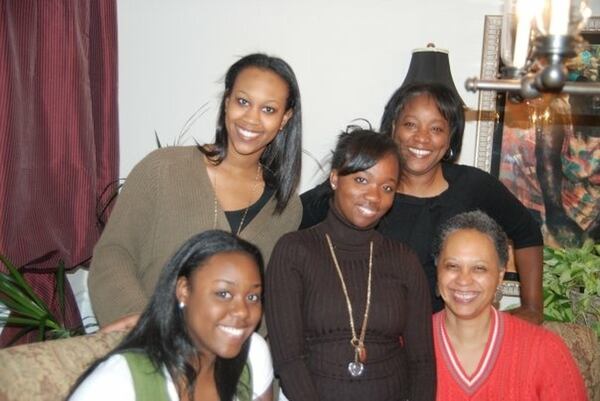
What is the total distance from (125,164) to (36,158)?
87 centimetres

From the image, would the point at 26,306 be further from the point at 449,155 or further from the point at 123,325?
the point at 449,155

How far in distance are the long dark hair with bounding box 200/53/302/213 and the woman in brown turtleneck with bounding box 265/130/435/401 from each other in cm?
27

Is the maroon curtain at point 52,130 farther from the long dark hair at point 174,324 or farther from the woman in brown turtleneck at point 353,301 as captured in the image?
the woman in brown turtleneck at point 353,301

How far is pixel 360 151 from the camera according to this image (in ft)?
7.16

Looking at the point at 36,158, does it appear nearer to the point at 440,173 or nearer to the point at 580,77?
the point at 440,173

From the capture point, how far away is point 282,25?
379 centimetres

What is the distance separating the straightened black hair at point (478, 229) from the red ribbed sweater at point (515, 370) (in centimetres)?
22

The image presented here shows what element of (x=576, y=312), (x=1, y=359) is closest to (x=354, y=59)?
(x=576, y=312)

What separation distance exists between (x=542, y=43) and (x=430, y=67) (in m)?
2.32

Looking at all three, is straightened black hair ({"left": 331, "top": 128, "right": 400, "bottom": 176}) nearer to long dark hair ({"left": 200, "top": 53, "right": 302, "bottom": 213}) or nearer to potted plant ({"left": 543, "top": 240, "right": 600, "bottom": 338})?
long dark hair ({"left": 200, "top": 53, "right": 302, "bottom": 213})

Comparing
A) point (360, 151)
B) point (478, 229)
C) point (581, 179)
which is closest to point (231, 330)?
point (360, 151)

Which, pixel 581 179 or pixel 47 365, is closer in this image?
pixel 47 365

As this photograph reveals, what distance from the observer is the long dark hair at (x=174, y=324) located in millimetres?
1809

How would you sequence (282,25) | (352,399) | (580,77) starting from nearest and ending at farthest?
(352,399) < (580,77) < (282,25)
